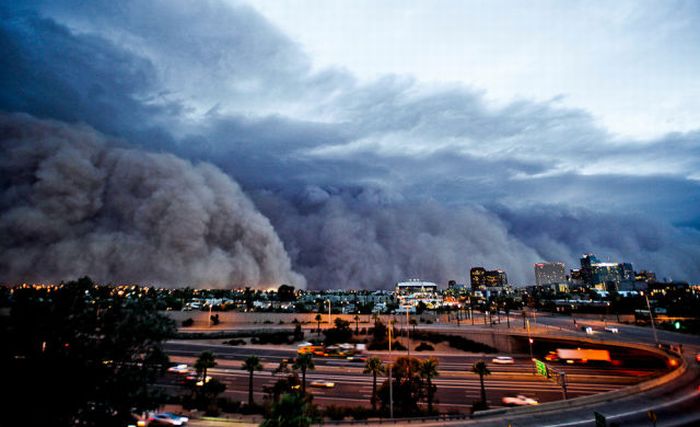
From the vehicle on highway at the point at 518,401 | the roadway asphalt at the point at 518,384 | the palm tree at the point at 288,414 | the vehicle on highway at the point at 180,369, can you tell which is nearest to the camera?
the palm tree at the point at 288,414

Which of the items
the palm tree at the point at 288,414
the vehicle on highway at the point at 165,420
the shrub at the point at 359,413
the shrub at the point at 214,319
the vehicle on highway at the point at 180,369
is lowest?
the shrub at the point at 359,413

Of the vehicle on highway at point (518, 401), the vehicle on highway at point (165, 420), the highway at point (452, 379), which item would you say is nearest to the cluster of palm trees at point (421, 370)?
the highway at point (452, 379)

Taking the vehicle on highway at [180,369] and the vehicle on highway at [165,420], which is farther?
the vehicle on highway at [180,369]

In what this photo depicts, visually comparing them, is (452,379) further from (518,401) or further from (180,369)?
(180,369)

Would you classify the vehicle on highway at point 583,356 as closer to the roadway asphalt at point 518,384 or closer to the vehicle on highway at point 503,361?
the roadway asphalt at point 518,384

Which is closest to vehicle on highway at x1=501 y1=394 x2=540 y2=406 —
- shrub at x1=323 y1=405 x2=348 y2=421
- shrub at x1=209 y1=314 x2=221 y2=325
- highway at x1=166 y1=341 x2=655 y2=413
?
highway at x1=166 y1=341 x2=655 y2=413

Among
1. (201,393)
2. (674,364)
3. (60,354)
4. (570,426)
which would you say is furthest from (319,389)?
(674,364)

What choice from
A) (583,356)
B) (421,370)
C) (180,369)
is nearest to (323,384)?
(421,370)

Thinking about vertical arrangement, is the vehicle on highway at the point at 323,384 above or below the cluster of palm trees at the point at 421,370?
below
